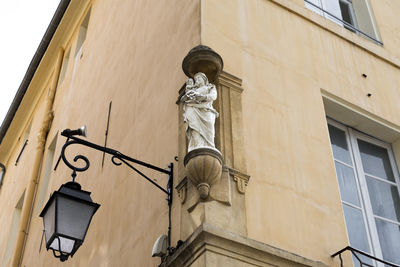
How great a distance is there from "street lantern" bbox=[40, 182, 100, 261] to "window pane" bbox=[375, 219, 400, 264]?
323 cm

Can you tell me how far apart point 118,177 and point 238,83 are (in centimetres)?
234

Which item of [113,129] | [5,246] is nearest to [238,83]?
[113,129]

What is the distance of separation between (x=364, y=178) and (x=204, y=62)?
8.32 feet

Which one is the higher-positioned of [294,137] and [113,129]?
[113,129]

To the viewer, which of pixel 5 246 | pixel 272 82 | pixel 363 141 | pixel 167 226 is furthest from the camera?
pixel 5 246

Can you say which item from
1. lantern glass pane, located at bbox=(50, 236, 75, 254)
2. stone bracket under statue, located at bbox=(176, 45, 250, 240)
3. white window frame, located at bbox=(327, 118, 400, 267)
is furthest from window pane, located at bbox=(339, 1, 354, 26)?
lantern glass pane, located at bbox=(50, 236, 75, 254)

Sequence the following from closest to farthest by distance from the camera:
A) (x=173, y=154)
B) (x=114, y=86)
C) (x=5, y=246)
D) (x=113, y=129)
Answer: (x=173, y=154) → (x=113, y=129) → (x=114, y=86) → (x=5, y=246)

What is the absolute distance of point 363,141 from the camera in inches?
318

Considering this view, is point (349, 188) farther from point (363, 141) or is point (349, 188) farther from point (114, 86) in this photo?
point (114, 86)

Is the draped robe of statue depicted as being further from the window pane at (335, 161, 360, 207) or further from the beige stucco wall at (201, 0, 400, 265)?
the window pane at (335, 161, 360, 207)

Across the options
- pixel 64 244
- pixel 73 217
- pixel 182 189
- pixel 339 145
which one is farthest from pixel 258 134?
pixel 64 244

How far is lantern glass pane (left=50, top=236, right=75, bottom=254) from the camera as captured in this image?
575cm

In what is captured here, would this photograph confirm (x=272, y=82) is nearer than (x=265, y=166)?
No

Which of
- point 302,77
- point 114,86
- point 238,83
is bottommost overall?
point 238,83
